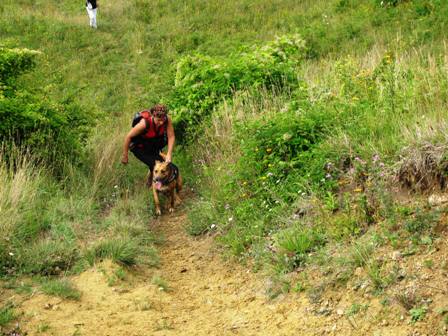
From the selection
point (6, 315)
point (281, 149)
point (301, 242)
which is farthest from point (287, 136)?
point (6, 315)

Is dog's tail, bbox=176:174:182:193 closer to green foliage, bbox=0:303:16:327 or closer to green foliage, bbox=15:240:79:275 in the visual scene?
green foliage, bbox=15:240:79:275

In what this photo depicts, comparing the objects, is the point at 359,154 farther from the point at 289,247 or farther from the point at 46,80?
the point at 46,80

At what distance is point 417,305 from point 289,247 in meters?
1.62

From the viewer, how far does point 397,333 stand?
4816 millimetres

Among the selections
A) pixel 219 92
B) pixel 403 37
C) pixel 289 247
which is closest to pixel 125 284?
pixel 289 247

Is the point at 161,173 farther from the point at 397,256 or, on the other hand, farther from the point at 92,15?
the point at 92,15

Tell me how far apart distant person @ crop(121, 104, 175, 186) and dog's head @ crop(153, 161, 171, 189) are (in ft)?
0.42

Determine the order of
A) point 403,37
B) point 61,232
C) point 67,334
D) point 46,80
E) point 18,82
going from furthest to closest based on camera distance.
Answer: point 46,80, point 403,37, point 18,82, point 61,232, point 67,334

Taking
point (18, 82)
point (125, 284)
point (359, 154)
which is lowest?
point (125, 284)

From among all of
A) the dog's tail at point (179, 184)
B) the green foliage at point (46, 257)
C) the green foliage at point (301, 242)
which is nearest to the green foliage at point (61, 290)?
the green foliage at point (46, 257)

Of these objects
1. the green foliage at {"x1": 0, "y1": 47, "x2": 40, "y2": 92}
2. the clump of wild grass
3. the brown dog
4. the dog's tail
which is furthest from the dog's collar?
the clump of wild grass

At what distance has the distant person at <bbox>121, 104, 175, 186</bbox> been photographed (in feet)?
31.7

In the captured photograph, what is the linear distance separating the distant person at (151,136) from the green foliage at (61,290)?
11.0ft

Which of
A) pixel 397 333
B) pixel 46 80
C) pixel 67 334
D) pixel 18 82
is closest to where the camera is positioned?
pixel 397 333
